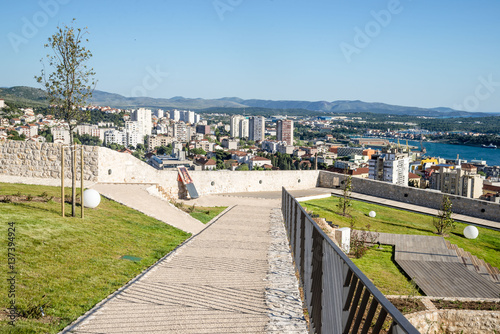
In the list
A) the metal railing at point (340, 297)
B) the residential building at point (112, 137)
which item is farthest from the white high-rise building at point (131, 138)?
the metal railing at point (340, 297)

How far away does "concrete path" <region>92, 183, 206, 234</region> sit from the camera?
10023 millimetres

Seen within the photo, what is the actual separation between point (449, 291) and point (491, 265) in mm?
4498

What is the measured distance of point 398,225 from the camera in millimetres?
15367

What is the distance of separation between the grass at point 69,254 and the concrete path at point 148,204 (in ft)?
2.36

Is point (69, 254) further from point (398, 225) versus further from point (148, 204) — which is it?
point (398, 225)

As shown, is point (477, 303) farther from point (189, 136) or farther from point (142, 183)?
point (189, 136)

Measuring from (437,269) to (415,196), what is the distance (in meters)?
9.05

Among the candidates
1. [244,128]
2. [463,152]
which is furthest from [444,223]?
[244,128]

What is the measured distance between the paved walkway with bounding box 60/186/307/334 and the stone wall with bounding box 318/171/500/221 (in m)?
13.4

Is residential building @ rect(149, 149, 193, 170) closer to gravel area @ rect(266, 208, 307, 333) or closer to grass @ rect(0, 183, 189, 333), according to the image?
grass @ rect(0, 183, 189, 333)

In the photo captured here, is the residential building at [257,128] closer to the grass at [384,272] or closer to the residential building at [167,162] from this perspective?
the residential building at [167,162]

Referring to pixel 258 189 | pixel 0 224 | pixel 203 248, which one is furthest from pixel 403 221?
pixel 0 224

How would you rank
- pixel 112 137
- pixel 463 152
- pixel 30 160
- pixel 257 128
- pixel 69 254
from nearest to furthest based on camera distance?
pixel 69 254 → pixel 30 160 → pixel 112 137 → pixel 463 152 → pixel 257 128

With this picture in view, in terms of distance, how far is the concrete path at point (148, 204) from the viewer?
10.0 m
